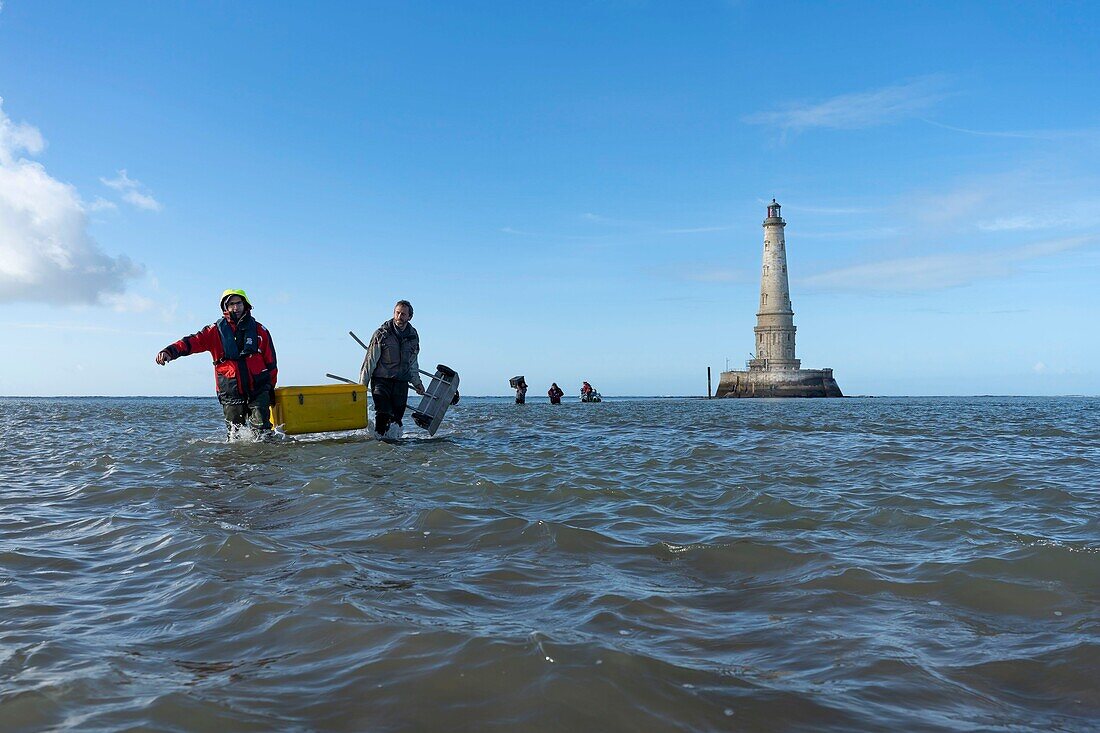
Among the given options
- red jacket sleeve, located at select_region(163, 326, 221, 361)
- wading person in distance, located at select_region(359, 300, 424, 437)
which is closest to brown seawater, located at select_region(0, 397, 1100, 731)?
red jacket sleeve, located at select_region(163, 326, 221, 361)

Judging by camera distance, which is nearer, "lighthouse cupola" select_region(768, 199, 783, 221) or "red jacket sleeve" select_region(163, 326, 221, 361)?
"red jacket sleeve" select_region(163, 326, 221, 361)

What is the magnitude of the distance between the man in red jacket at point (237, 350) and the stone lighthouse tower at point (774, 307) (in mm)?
67567

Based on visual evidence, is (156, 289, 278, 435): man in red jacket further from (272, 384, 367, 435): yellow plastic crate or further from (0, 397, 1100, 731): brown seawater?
(0, 397, 1100, 731): brown seawater

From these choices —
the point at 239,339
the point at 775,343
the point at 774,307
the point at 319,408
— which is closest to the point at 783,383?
the point at 775,343

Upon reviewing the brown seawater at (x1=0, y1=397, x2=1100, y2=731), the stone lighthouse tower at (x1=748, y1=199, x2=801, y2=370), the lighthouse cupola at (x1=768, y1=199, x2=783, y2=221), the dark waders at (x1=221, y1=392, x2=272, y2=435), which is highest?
the lighthouse cupola at (x1=768, y1=199, x2=783, y2=221)

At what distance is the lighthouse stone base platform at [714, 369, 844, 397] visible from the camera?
75.3m

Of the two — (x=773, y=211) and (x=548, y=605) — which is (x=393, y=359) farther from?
(x=773, y=211)

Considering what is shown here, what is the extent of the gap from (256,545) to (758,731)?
3.51m

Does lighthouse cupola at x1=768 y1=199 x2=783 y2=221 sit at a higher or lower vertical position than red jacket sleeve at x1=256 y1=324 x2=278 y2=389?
higher

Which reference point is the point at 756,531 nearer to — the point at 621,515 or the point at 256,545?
the point at 621,515

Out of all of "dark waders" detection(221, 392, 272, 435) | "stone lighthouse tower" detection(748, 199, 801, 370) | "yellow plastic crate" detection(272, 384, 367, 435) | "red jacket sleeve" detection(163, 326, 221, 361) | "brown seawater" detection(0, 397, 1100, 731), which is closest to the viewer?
"brown seawater" detection(0, 397, 1100, 731)

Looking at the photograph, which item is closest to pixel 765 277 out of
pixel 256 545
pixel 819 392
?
pixel 819 392

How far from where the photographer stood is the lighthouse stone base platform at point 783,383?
75.3 metres

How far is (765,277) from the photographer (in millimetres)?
73312
